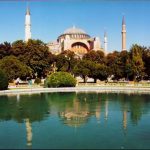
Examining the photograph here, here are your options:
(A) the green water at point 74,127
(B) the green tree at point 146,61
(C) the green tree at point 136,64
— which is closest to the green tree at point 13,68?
(C) the green tree at point 136,64

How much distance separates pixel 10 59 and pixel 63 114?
23.5 m

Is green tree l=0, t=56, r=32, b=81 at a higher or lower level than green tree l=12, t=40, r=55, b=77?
lower

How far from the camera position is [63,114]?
18188mm

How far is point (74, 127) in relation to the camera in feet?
46.8

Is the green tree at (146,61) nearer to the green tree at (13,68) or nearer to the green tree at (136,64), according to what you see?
the green tree at (136,64)

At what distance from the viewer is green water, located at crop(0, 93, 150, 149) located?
37.4 feet

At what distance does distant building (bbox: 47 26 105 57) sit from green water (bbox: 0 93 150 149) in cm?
5836

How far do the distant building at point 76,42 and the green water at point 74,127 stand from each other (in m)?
58.4

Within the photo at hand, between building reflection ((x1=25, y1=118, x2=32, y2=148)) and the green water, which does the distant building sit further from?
building reflection ((x1=25, y1=118, x2=32, y2=148))

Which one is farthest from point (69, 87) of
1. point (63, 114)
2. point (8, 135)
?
point (8, 135)

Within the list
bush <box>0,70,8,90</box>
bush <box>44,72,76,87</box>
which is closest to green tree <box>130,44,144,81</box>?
bush <box>44,72,76,87</box>

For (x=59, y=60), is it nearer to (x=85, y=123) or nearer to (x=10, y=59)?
(x=10, y=59)

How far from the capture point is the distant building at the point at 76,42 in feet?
260

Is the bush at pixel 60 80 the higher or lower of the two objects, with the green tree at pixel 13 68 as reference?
lower
